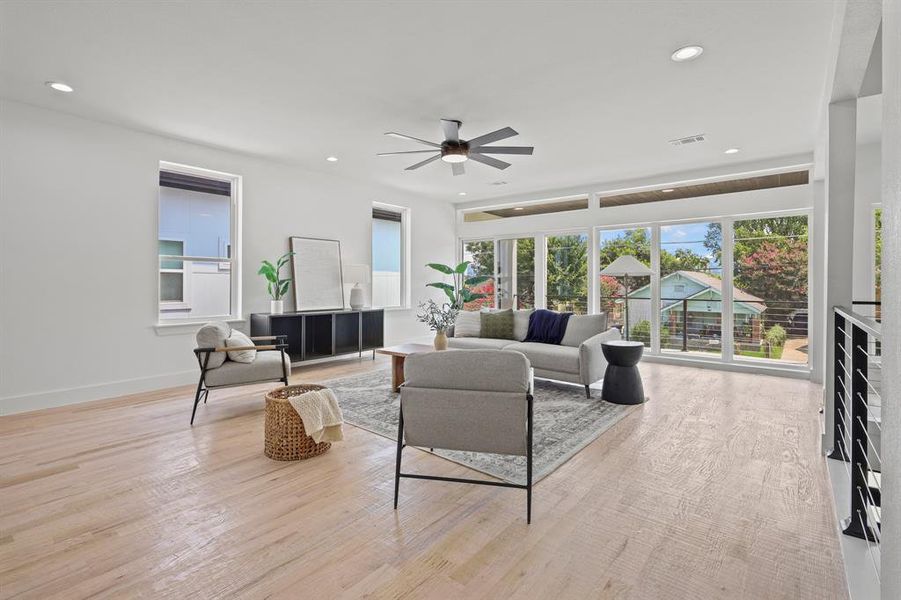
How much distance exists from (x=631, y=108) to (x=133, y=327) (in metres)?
5.66

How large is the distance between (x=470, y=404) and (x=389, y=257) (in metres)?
5.91

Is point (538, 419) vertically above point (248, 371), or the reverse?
point (248, 371)

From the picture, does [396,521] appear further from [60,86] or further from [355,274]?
[355,274]

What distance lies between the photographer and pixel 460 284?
8.76 metres

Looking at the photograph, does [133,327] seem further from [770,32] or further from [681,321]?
[681,321]

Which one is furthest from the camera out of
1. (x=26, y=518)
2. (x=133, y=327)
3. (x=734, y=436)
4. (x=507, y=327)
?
(x=507, y=327)

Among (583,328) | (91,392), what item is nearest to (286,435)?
(91,392)

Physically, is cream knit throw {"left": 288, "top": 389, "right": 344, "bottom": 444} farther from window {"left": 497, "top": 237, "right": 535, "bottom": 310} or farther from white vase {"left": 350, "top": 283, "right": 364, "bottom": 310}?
window {"left": 497, "top": 237, "right": 535, "bottom": 310}

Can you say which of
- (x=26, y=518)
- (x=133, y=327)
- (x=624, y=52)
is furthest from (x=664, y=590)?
(x=133, y=327)

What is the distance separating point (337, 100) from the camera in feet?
13.2

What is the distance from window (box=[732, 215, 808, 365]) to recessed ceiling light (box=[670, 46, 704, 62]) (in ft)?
12.3

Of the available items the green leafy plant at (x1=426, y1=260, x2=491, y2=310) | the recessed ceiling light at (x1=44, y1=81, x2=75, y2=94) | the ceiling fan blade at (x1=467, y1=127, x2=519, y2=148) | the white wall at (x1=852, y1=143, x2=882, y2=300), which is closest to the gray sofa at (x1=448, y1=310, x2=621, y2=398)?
the green leafy plant at (x1=426, y1=260, x2=491, y2=310)

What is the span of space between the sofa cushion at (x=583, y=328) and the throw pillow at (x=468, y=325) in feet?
3.81

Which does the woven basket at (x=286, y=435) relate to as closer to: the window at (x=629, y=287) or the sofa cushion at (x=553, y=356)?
the sofa cushion at (x=553, y=356)
